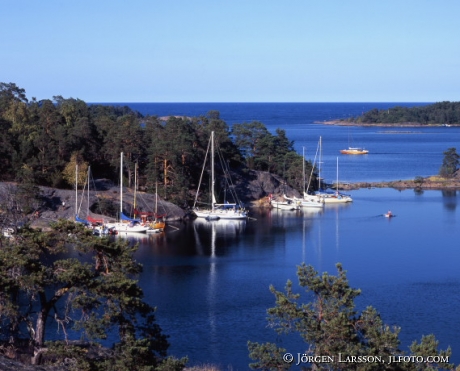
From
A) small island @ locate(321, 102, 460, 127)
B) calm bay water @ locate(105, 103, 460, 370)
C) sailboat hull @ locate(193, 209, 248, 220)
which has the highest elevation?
small island @ locate(321, 102, 460, 127)

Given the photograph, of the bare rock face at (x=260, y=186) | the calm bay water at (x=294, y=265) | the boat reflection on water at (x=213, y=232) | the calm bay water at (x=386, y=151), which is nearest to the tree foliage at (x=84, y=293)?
the calm bay water at (x=294, y=265)

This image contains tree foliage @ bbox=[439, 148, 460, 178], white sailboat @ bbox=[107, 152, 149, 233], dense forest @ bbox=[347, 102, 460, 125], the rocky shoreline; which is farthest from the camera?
dense forest @ bbox=[347, 102, 460, 125]

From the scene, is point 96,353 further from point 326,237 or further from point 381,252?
point 326,237

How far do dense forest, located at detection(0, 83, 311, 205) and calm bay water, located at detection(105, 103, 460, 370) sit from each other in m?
3.16

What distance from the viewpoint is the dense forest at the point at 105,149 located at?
31.6m

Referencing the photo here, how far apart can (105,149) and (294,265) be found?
13.5 meters

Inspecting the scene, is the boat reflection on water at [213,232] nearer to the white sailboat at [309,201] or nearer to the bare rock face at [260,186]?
the bare rock face at [260,186]

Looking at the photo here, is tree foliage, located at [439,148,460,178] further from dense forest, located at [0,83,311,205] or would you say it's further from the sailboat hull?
the sailboat hull

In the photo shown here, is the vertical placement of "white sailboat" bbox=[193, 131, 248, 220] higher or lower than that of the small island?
lower

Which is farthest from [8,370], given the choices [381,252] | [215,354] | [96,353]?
[381,252]

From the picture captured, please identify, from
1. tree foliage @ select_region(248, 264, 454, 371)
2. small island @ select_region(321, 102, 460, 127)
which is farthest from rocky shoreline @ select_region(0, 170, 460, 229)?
small island @ select_region(321, 102, 460, 127)

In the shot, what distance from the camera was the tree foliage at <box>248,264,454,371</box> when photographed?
966 centimetres

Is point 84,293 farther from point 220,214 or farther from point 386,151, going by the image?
point 386,151

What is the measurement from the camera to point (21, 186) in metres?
28.5
